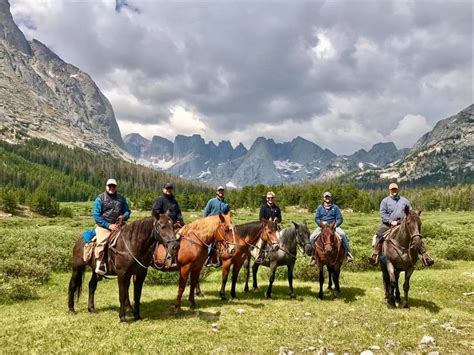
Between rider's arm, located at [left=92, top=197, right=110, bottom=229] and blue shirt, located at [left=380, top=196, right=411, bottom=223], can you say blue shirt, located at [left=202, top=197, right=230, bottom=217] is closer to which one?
rider's arm, located at [left=92, top=197, right=110, bottom=229]

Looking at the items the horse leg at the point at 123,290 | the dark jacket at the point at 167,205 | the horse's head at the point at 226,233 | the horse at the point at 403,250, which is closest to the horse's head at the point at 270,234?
the horse's head at the point at 226,233

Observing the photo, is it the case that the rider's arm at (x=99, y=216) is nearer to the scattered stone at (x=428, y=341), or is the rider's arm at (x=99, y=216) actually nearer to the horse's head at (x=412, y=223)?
the scattered stone at (x=428, y=341)

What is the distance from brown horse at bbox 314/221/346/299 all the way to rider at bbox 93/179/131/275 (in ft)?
29.2

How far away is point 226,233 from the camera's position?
15.1m

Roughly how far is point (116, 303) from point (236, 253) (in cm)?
589

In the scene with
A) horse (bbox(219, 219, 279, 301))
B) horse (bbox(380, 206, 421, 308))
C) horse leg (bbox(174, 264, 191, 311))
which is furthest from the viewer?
horse (bbox(219, 219, 279, 301))

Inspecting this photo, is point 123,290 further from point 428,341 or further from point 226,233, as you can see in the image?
point 428,341

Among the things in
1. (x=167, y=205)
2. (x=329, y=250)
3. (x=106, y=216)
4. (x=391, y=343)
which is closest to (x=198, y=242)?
(x=167, y=205)

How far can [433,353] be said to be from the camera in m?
9.70

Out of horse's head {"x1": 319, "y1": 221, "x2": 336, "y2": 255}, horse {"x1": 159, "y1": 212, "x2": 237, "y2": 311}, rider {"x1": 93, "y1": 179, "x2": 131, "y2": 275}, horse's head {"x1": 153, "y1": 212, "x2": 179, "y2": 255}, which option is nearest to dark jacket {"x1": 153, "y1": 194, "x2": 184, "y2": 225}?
horse {"x1": 159, "y1": 212, "x2": 237, "y2": 311}

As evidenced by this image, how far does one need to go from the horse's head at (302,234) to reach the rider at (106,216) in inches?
315

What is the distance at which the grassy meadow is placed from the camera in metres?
10.4

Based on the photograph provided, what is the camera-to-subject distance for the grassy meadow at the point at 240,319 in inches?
411

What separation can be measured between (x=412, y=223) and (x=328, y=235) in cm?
372
